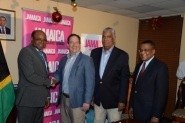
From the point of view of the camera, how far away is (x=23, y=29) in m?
2.99

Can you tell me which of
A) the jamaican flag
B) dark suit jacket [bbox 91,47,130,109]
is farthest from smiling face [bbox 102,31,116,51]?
the jamaican flag

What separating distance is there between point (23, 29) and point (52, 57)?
69 cm

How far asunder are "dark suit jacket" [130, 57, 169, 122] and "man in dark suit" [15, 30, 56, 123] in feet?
3.60

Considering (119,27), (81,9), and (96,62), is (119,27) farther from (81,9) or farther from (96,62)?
(96,62)

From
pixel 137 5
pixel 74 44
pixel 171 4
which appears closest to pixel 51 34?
pixel 74 44

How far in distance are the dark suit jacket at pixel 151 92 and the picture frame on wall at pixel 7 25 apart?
2050mm

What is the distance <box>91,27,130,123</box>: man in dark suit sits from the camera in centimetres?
242

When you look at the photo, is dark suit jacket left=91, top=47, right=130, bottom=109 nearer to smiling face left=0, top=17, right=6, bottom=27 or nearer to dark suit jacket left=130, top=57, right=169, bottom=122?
dark suit jacket left=130, top=57, right=169, bottom=122

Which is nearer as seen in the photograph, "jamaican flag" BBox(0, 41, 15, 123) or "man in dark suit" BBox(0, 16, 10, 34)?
"jamaican flag" BBox(0, 41, 15, 123)

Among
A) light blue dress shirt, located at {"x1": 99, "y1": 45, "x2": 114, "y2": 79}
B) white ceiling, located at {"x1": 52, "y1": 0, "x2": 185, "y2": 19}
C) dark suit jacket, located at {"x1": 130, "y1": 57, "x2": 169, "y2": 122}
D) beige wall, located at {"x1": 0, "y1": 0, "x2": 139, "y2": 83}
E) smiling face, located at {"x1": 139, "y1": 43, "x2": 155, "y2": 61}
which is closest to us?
dark suit jacket, located at {"x1": 130, "y1": 57, "x2": 169, "y2": 122}

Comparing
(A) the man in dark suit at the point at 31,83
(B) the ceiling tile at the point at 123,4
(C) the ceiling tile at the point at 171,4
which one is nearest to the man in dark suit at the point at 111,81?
(A) the man in dark suit at the point at 31,83

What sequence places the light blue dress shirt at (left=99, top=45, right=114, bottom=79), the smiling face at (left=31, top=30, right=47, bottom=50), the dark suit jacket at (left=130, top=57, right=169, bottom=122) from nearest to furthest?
1. the dark suit jacket at (left=130, top=57, right=169, bottom=122)
2. the smiling face at (left=31, top=30, right=47, bottom=50)
3. the light blue dress shirt at (left=99, top=45, right=114, bottom=79)

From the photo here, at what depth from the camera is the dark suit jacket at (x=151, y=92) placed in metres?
2.10

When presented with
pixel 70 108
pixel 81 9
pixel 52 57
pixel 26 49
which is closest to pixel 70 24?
pixel 81 9
